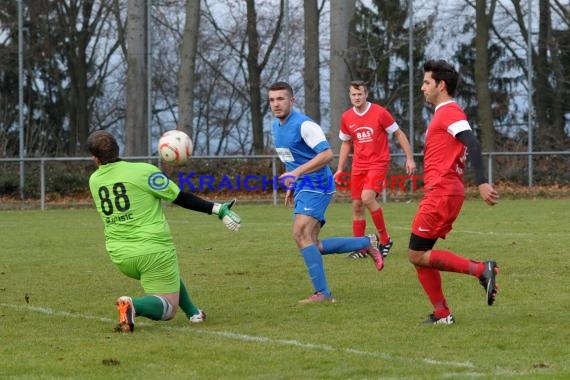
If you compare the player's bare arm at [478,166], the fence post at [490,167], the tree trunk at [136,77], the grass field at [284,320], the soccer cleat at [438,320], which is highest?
the tree trunk at [136,77]

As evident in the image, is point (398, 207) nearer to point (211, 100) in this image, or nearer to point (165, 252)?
point (165, 252)

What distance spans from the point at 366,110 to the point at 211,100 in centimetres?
3184

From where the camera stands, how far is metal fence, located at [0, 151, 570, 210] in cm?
2559

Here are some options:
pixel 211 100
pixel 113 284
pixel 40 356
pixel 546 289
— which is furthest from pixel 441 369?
pixel 211 100

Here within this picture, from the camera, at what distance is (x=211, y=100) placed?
4434cm

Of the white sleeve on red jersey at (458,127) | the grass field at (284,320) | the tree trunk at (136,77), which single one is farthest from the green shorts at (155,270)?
the tree trunk at (136,77)

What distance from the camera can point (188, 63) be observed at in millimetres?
29766

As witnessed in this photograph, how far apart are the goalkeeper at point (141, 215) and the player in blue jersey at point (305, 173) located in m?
1.34

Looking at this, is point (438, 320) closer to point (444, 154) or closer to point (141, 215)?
point (444, 154)

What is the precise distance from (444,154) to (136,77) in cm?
2251

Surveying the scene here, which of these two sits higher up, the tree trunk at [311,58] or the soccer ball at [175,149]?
the tree trunk at [311,58]

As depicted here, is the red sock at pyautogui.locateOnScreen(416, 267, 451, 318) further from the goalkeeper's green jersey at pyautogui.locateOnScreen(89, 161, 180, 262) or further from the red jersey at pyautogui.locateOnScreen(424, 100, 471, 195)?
the goalkeeper's green jersey at pyautogui.locateOnScreen(89, 161, 180, 262)

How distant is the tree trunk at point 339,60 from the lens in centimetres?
2805

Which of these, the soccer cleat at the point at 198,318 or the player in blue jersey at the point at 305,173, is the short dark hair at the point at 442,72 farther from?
the soccer cleat at the point at 198,318
